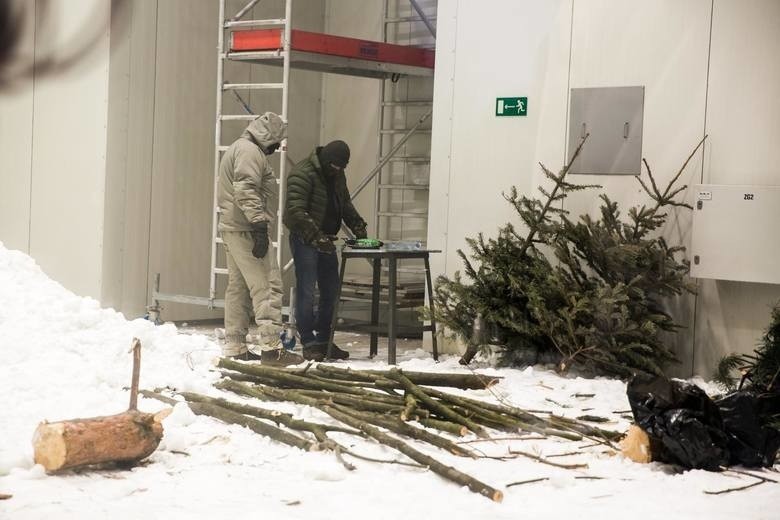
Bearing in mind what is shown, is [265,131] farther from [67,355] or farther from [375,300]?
[67,355]

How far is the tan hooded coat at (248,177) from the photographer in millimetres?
7883

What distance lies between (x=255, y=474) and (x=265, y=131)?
3.94 m

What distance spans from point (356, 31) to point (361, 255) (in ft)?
14.3

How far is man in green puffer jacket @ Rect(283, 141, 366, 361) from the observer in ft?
27.2

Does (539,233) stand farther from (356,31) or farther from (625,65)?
(356,31)

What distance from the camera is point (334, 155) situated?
837cm

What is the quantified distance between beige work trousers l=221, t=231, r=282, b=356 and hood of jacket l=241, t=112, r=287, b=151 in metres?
0.72

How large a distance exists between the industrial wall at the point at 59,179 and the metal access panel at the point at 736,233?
5.47 meters

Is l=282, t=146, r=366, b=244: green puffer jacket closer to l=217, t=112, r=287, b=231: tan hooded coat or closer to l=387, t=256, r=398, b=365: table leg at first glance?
l=217, t=112, r=287, b=231: tan hooded coat

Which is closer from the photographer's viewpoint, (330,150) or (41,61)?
(41,61)

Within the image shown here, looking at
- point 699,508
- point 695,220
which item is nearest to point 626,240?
point 695,220

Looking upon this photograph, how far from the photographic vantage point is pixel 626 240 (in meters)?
7.41

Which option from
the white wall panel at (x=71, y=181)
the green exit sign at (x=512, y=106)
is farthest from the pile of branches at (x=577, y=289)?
the white wall panel at (x=71, y=181)

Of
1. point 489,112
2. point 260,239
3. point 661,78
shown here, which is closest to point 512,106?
point 489,112
